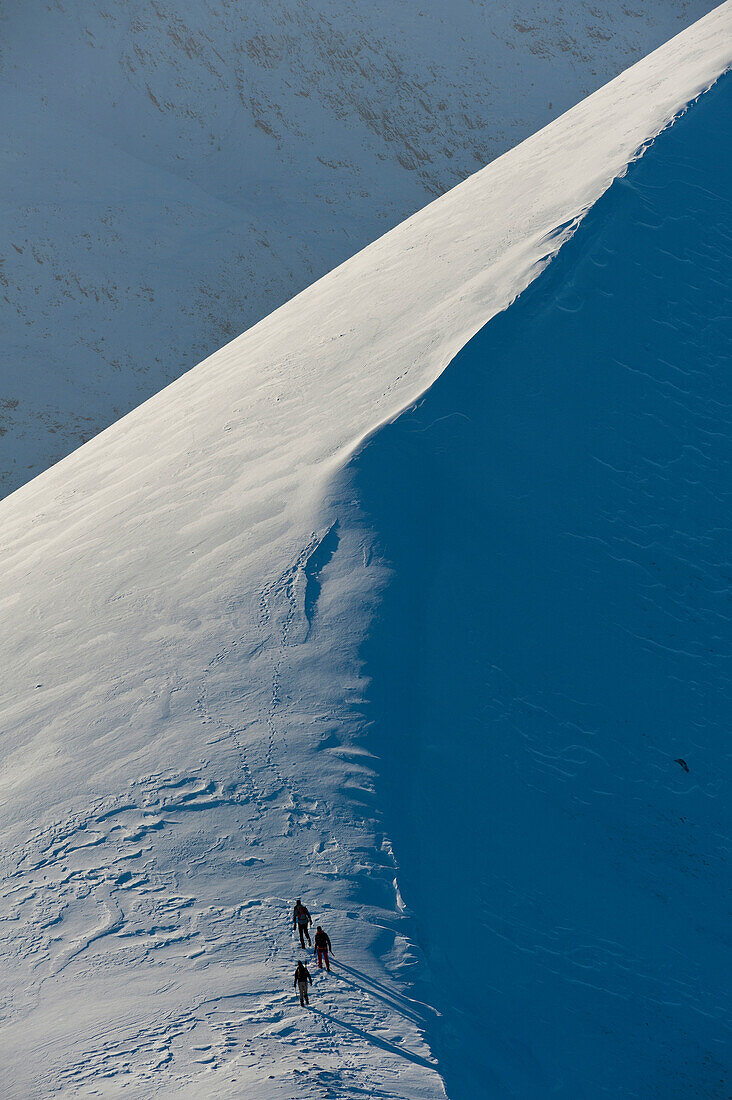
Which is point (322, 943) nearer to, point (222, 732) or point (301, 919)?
point (301, 919)

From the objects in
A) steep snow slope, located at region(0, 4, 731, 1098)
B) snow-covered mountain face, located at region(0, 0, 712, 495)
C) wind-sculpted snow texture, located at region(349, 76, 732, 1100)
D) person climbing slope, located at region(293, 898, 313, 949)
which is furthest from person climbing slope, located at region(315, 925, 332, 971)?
snow-covered mountain face, located at region(0, 0, 712, 495)

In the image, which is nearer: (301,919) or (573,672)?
(301,919)

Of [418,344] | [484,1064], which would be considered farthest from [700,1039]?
[418,344]

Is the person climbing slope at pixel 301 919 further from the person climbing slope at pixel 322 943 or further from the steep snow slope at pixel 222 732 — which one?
the steep snow slope at pixel 222 732

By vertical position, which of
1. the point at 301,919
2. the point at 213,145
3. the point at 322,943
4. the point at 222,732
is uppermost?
the point at 213,145

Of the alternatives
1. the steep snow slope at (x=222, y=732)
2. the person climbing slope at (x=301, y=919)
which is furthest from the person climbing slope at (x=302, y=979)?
the person climbing slope at (x=301, y=919)

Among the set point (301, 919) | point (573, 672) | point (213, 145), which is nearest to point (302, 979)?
point (301, 919)

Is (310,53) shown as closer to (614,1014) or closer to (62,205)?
(62,205)
